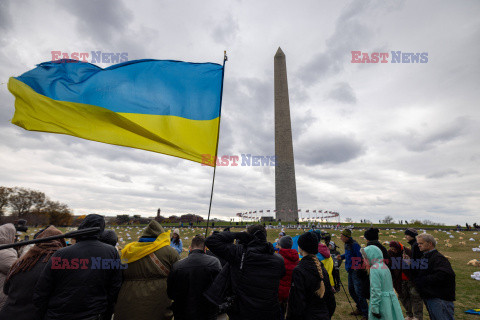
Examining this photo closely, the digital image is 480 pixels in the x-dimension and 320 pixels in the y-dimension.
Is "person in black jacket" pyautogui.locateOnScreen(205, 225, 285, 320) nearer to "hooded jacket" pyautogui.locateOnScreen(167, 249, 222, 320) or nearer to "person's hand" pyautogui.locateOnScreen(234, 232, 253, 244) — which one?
"person's hand" pyautogui.locateOnScreen(234, 232, 253, 244)

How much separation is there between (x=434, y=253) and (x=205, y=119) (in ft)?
14.1

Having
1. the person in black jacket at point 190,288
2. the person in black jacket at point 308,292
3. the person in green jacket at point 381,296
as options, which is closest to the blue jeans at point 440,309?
the person in green jacket at point 381,296

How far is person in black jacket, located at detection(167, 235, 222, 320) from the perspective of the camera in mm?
3041

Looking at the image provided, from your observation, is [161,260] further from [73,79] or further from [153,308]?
[73,79]

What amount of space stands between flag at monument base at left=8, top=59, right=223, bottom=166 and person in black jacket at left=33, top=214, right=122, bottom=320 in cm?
203

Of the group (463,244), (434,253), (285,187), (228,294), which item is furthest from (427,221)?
(228,294)

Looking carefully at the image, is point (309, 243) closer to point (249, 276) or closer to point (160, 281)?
point (249, 276)

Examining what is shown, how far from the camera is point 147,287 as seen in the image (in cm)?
304

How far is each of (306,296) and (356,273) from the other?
2.90 m

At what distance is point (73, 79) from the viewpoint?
4.30m

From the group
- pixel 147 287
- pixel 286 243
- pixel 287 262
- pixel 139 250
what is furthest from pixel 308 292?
pixel 139 250

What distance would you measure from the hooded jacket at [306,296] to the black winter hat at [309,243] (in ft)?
0.31

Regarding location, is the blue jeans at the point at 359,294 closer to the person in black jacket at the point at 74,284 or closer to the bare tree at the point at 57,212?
the person in black jacket at the point at 74,284

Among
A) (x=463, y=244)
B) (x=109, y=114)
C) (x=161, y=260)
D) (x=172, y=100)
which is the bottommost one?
(x=463, y=244)
